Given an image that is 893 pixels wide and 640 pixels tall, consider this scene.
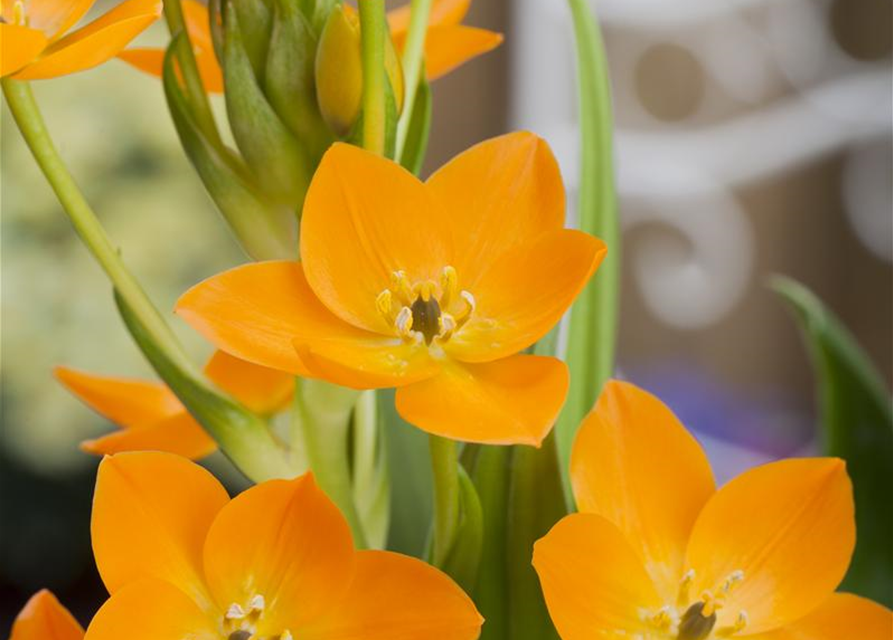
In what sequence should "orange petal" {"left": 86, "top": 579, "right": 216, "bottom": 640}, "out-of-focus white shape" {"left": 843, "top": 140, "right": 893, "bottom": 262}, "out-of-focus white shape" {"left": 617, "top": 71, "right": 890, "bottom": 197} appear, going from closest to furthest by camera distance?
"orange petal" {"left": 86, "top": 579, "right": 216, "bottom": 640} → "out-of-focus white shape" {"left": 617, "top": 71, "right": 890, "bottom": 197} → "out-of-focus white shape" {"left": 843, "top": 140, "right": 893, "bottom": 262}

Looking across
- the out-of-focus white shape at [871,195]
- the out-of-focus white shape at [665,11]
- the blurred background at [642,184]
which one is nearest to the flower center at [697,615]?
the blurred background at [642,184]

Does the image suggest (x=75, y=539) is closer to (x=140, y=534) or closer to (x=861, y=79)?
(x=861, y=79)

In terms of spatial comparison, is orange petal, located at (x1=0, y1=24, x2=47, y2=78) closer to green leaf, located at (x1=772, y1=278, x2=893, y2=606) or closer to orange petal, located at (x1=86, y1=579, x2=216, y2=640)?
orange petal, located at (x1=86, y1=579, x2=216, y2=640)

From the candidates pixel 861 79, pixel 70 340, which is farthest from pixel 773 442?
pixel 70 340

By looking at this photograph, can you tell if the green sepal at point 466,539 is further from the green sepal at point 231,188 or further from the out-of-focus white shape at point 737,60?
the out-of-focus white shape at point 737,60

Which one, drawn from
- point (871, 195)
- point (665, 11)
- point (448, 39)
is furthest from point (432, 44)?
point (871, 195)

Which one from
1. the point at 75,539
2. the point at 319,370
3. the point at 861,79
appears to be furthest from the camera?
the point at 75,539

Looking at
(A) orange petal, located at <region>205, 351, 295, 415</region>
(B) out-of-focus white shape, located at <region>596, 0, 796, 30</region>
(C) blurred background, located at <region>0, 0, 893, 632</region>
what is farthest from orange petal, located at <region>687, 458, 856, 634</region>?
(B) out-of-focus white shape, located at <region>596, 0, 796, 30</region>
